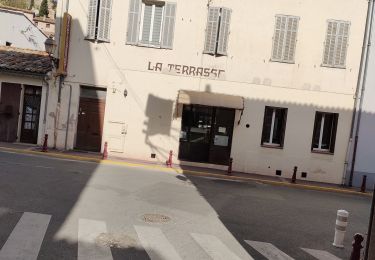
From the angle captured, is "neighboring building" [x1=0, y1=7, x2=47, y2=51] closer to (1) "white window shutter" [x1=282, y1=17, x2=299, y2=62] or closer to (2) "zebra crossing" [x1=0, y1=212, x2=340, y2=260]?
(1) "white window shutter" [x1=282, y1=17, x2=299, y2=62]

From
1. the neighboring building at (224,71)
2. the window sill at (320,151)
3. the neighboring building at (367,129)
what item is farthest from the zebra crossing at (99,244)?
the neighboring building at (367,129)

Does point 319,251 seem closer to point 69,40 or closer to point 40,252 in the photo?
point 40,252

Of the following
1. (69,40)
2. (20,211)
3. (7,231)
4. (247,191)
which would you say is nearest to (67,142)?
(69,40)

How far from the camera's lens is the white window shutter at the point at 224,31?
18250 mm

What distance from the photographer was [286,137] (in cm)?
1852

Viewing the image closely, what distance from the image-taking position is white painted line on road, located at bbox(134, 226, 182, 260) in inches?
278

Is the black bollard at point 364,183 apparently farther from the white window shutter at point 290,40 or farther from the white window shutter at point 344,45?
the white window shutter at point 290,40

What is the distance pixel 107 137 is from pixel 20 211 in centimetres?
993

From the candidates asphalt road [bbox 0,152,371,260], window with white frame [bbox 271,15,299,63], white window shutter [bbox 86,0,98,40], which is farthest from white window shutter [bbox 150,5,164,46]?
asphalt road [bbox 0,152,371,260]

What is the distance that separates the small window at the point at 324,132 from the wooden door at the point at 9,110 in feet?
42.4

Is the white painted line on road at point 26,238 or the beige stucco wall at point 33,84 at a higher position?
the beige stucco wall at point 33,84

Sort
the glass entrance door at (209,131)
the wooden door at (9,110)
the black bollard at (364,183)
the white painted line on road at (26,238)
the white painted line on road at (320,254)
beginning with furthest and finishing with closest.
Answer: the wooden door at (9,110), the glass entrance door at (209,131), the black bollard at (364,183), the white painted line on road at (320,254), the white painted line on road at (26,238)

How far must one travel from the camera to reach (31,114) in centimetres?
1938

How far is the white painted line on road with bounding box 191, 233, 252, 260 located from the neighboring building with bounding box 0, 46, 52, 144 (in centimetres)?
1232
